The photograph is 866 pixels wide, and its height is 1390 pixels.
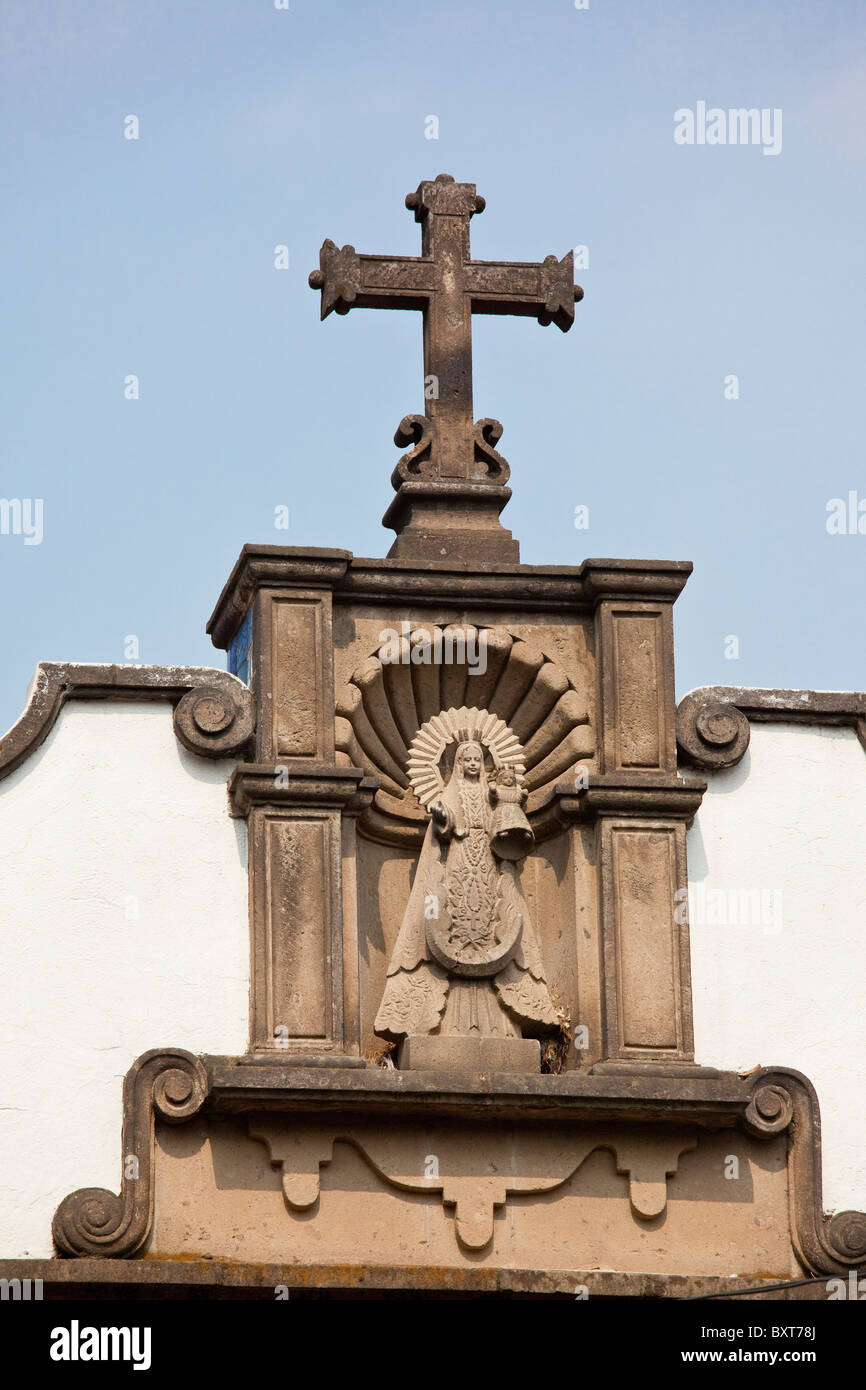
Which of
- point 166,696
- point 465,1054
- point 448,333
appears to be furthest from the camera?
point 448,333

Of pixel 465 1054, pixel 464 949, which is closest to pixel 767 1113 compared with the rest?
pixel 465 1054

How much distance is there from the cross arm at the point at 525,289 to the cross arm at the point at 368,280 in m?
0.20

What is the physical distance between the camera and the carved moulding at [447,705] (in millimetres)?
12125

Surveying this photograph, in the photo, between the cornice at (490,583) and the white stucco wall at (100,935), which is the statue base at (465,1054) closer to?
the white stucco wall at (100,935)

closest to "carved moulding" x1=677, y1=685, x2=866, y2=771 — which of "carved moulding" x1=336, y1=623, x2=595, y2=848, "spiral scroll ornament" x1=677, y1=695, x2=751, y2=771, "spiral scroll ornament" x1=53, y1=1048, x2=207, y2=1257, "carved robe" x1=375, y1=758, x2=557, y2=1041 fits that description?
"spiral scroll ornament" x1=677, y1=695, x2=751, y2=771

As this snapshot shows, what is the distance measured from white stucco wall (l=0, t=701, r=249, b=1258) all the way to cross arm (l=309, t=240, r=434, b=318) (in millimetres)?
1923

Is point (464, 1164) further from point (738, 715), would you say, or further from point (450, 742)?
point (738, 715)

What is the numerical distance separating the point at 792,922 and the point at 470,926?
1296 mm

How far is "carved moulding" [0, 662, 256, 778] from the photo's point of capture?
11.8 metres

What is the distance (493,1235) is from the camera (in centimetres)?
1138

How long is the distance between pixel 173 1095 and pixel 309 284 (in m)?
3.47

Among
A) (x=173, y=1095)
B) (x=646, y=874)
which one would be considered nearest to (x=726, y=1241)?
(x=646, y=874)

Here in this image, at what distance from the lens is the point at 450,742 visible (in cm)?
1217
